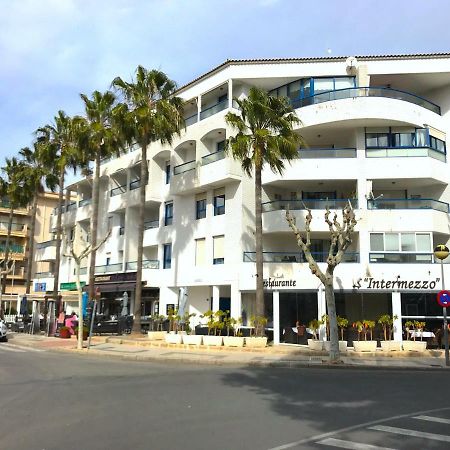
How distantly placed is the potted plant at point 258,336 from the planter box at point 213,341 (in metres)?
1.23

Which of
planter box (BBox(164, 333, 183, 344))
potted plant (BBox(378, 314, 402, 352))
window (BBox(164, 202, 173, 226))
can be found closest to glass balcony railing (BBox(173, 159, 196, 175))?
window (BBox(164, 202, 173, 226))

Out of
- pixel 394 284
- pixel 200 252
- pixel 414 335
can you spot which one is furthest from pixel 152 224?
pixel 414 335

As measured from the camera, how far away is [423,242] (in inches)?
1029

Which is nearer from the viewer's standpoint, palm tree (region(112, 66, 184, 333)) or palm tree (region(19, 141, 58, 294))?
palm tree (region(112, 66, 184, 333))

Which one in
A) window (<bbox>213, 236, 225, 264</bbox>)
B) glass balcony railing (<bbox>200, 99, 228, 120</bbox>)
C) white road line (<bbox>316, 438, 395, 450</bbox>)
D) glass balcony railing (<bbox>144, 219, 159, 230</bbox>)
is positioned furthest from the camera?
glass balcony railing (<bbox>144, 219, 159, 230</bbox>)

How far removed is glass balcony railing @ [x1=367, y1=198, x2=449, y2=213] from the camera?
27.0 meters

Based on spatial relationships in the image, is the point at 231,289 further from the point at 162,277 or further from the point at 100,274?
the point at 100,274

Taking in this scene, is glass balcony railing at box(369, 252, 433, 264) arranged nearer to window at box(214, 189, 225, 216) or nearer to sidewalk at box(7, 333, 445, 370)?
sidewalk at box(7, 333, 445, 370)

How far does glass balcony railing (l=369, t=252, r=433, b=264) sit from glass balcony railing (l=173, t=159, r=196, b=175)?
12.8 metres

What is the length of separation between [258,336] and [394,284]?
739cm

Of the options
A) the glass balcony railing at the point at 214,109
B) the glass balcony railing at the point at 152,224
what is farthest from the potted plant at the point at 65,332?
the glass balcony railing at the point at 214,109

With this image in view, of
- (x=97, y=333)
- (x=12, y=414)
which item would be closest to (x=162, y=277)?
(x=97, y=333)

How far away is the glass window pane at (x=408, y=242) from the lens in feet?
85.3

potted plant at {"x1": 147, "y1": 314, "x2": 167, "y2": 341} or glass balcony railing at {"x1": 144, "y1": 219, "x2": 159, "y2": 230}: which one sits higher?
glass balcony railing at {"x1": 144, "y1": 219, "x2": 159, "y2": 230}
